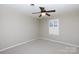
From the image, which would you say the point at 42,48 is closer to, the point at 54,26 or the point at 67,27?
the point at 54,26

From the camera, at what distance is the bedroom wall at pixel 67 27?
1.30 m

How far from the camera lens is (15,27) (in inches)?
51.2

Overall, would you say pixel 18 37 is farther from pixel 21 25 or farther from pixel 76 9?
pixel 76 9

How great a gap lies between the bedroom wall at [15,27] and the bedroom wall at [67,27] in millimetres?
172

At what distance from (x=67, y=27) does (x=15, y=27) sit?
2.51 feet

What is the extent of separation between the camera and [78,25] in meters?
1.30

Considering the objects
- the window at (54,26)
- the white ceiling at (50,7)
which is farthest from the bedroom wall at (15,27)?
the window at (54,26)

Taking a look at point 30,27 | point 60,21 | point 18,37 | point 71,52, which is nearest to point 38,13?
point 30,27

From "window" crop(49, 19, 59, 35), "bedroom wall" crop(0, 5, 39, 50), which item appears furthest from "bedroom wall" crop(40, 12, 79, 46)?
"bedroom wall" crop(0, 5, 39, 50)

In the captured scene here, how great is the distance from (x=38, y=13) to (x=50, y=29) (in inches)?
12.2

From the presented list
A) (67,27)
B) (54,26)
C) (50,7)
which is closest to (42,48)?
(54,26)

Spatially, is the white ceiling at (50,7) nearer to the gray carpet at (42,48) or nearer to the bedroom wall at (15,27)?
the bedroom wall at (15,27)

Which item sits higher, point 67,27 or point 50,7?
point 50,7

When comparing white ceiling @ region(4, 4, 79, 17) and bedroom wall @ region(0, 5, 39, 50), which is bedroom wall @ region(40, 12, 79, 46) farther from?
bedroom wall @ region(0, 5, 39, 50)
